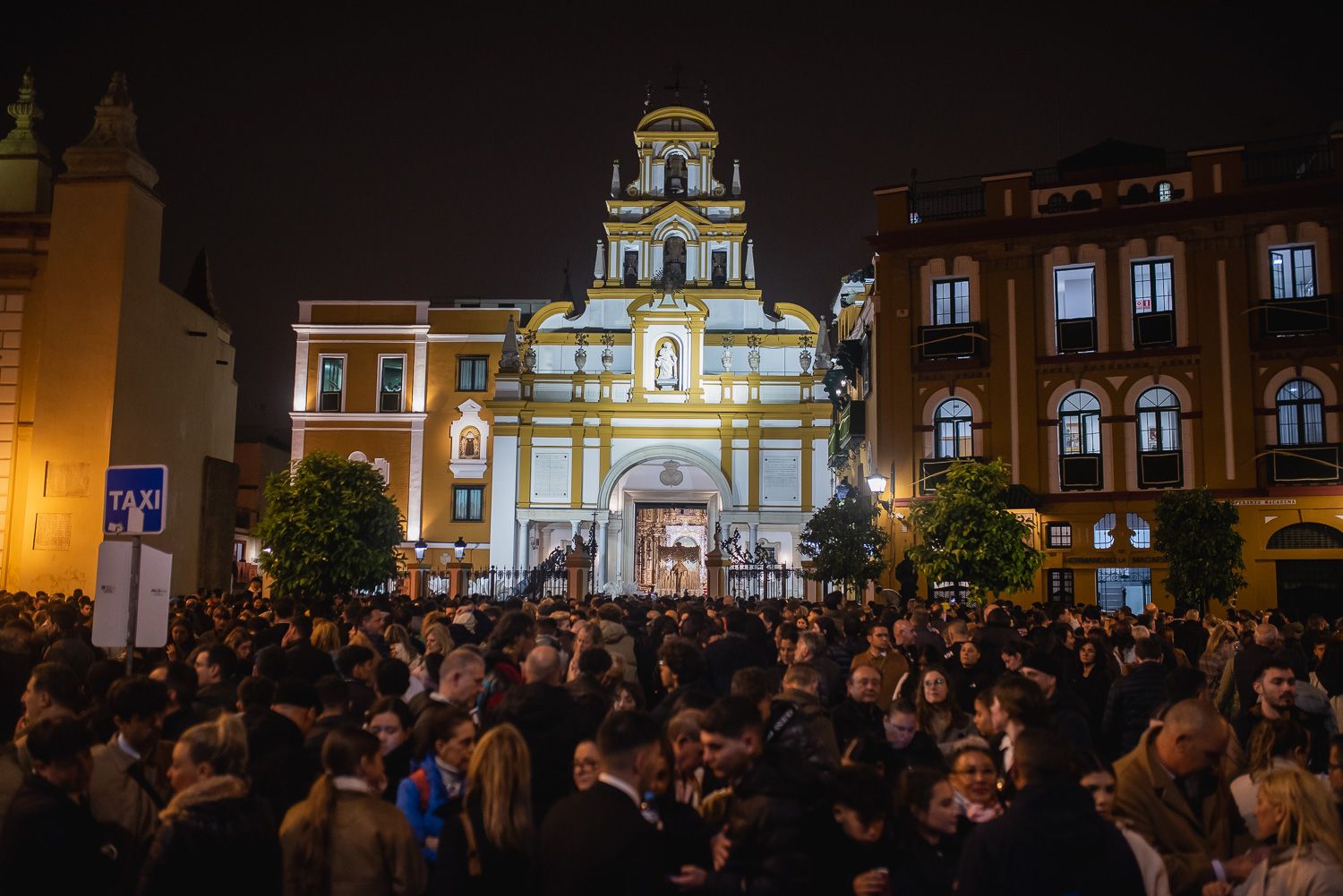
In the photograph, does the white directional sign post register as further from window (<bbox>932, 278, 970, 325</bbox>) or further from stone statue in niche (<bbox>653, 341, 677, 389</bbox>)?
stone statue in niche (<bbox>653, 341, 677, 389</bbox>)

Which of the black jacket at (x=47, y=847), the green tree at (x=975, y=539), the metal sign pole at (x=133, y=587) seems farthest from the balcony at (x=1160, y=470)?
the black jacket at (x=47, y=847)

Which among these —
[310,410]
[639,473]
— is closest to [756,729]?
[639,473]

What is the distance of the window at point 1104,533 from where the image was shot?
2870cm

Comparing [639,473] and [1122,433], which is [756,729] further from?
[639,473]

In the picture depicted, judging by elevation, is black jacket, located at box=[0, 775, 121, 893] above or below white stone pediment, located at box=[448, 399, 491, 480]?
below

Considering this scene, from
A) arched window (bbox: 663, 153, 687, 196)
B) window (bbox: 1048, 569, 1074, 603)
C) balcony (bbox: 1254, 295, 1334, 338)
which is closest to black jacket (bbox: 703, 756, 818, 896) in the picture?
window (bbox: 1048, 569, 1074, 603)

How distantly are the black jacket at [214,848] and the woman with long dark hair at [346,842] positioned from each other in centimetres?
13

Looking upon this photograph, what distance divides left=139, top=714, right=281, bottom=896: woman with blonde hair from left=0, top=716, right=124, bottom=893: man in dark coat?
69 cm

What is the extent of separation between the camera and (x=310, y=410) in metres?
47.8

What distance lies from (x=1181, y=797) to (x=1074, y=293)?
87.3 ft

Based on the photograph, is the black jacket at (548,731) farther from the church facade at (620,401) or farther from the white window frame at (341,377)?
the white window frame at (341,377)

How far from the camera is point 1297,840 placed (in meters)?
Answer: 4.84

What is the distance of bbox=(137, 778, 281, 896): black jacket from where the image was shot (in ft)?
14.5

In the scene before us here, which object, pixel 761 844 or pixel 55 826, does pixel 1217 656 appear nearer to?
pixel 761 844
